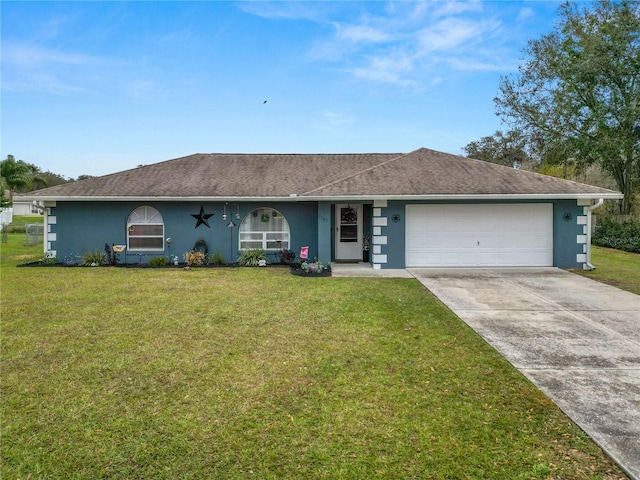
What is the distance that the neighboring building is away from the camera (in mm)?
12188

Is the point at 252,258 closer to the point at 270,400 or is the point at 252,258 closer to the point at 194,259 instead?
the point at 194,259

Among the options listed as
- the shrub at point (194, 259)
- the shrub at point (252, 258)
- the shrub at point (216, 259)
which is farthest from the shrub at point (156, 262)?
the shrub at point (252, 258)

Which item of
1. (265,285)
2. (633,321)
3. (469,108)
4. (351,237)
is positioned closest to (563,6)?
(469,108)

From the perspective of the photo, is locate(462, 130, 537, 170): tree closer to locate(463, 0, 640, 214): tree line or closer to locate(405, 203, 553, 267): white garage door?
locate(463, 0, 640, 214): tree line

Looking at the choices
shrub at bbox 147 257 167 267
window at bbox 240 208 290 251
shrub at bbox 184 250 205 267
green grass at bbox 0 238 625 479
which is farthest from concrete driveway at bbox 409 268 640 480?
shrub at bbox 147 257 167 267

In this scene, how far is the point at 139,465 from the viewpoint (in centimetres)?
288

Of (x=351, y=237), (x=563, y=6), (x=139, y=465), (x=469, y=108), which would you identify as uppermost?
(x=563, y=6)

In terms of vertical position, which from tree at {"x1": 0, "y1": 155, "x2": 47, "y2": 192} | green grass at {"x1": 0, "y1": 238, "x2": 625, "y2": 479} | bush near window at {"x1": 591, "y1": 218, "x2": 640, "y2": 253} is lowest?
green grass at {"x1": 0, "y1": 238, "x2": 625, "y2": 479}

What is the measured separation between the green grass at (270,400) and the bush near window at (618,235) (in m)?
17.0

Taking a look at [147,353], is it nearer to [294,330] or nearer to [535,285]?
[294,330]

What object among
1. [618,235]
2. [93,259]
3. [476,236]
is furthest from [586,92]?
[93,259]

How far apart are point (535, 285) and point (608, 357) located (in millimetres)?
4947

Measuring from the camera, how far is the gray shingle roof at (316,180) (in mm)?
11953

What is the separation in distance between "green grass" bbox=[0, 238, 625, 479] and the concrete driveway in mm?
239
